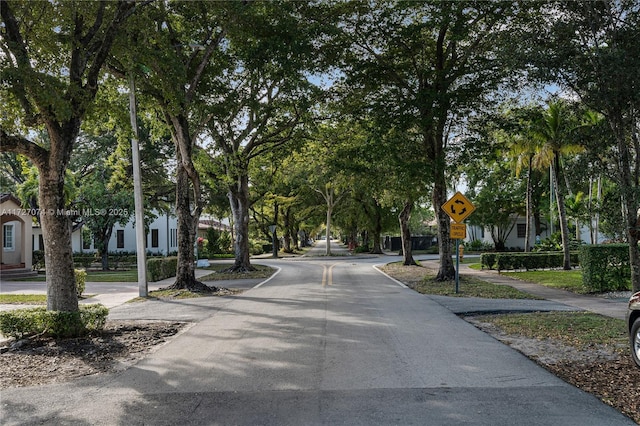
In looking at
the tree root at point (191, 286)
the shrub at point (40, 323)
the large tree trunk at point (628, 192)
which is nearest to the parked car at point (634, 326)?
the large tree trunk at point (628, 192)

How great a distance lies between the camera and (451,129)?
2058 centimetres

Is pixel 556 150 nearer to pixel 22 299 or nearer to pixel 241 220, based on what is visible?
pixel 241 220

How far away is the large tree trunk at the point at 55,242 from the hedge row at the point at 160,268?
45.7 ft

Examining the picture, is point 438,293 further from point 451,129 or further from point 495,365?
point 495,365

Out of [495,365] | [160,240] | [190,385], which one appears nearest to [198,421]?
[190,385]

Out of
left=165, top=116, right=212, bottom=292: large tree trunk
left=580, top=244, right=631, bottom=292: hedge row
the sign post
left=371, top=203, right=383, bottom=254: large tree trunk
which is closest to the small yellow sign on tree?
the sign post

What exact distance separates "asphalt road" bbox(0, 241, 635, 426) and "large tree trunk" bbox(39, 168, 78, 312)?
2295 mm

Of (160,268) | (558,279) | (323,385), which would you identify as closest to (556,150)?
(558,279)

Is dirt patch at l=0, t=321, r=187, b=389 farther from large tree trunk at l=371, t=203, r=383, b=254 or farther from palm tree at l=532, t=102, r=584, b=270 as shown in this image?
large tree trunk at l=371, t=203, r=383, b=254

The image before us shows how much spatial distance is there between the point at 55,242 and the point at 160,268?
51.1 ft

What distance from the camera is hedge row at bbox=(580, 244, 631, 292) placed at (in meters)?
15.4

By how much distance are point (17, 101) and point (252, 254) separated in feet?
161

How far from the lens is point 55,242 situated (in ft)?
30.0

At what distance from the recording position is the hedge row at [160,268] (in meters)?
23.1
